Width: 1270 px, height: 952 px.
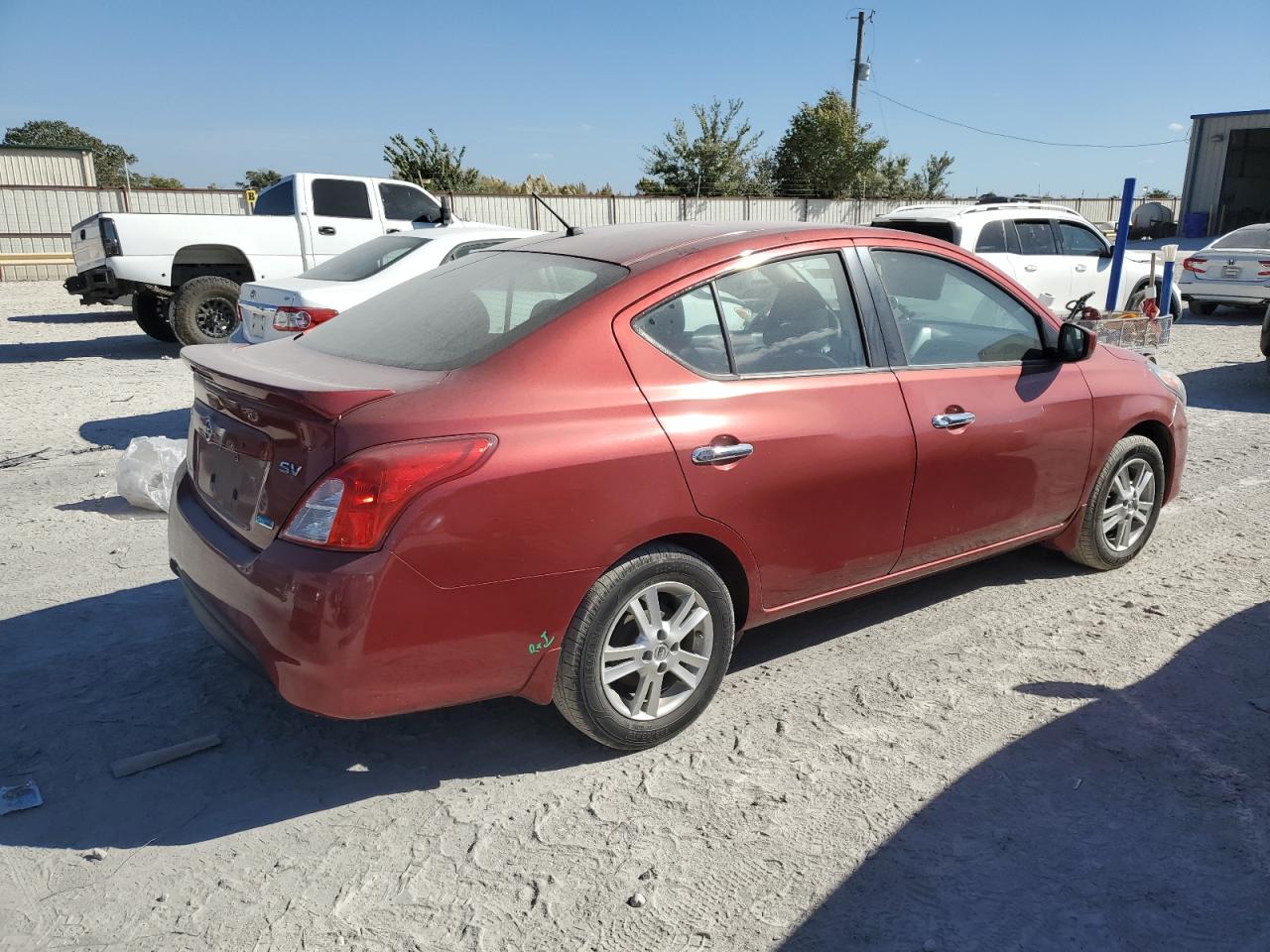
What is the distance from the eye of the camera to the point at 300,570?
2.57 meters

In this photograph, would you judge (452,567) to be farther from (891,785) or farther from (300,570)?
(891,785)

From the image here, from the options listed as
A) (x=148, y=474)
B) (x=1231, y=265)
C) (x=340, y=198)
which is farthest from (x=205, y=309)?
(x=1231, y=265)

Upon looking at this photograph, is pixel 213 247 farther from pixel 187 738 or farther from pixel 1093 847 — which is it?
pixel 1093 847

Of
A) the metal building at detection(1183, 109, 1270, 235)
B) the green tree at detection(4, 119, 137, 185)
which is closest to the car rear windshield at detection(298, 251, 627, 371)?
the metal building at detection(1183, 109, 1270, 235)

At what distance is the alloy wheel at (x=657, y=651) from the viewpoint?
9.84ft

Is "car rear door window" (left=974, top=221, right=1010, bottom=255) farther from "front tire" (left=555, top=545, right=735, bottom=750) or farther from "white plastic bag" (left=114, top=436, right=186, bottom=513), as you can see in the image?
"front tire" (left=555, top=545, right=735, bottom=750)

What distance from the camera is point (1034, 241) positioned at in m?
11.2

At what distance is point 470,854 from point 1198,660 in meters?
2.90

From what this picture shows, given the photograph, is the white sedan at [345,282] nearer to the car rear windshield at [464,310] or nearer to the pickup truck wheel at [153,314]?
the car rear windshield at [464,310]

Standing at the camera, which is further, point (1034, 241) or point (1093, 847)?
point (1034, 241)

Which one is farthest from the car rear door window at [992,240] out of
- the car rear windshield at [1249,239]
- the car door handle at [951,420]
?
the car door handle at [951,420]

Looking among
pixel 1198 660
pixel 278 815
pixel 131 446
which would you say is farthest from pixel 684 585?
pixel 131 446

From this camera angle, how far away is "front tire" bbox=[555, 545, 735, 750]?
290 cm

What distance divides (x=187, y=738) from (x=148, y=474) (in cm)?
284
